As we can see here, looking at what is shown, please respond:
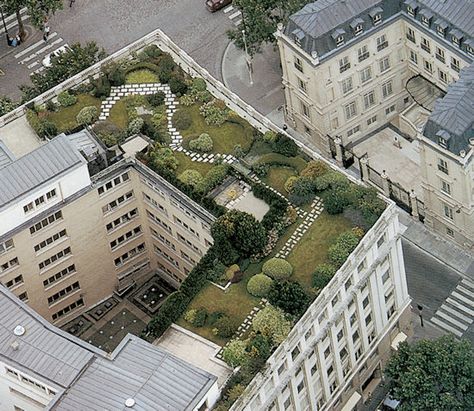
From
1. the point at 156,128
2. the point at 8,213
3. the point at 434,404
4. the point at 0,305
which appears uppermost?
the point at 156,128

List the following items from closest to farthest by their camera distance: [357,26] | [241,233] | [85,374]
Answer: [85,374], [241,233], [357,26]

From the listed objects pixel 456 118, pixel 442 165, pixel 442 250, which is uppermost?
pixel 456 118

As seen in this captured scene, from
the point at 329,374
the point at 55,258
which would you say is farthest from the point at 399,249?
the point at 55,258

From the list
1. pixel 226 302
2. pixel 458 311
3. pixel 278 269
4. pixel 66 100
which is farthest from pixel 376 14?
pixel 226 302

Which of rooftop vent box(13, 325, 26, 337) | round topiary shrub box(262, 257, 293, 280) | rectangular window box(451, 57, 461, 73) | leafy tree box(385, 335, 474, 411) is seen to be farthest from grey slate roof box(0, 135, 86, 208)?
rectangular window box(451, 57, 461, 73)

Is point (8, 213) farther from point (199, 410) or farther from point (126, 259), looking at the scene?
point (199, 410)

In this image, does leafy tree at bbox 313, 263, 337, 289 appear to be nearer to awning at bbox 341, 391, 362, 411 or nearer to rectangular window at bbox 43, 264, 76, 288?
awning at bbox 341, 391, 362, 411

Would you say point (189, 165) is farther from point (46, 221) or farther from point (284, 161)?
point (46, 221)
